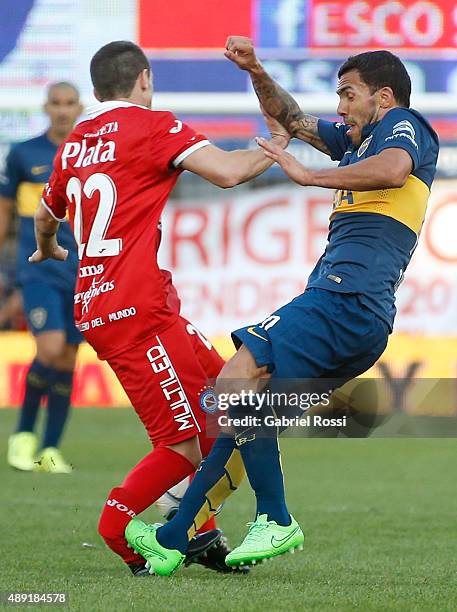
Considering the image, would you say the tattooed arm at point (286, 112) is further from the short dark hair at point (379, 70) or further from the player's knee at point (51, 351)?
the player's knee at point (51, 351)

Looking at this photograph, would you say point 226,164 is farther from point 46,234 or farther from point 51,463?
point 51,463

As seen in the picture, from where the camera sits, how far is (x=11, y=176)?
9.59 m

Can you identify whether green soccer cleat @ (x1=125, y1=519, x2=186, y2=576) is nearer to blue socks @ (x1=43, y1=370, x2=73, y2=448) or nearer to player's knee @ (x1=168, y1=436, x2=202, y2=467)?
player's knee @ (x1=168, y1=436, x2=202, y2=467)

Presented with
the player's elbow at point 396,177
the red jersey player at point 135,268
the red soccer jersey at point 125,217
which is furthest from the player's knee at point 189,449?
the player's elbow at point 396,177

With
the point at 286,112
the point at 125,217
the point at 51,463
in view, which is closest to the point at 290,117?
the point at 286,112

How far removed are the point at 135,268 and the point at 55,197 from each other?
0.59m

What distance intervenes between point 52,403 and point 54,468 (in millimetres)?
564

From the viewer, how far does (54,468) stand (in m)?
8.88

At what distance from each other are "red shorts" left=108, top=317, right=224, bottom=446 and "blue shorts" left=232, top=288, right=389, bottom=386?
11.1 inches

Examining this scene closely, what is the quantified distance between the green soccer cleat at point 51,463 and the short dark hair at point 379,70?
4282 millimetres

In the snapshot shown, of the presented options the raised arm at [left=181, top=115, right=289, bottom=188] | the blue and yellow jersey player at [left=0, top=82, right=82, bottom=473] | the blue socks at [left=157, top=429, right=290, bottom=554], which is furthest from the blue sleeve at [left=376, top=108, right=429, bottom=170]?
the blue and yellow jersey player at [left=0, top=82, right=82, bottom=473]

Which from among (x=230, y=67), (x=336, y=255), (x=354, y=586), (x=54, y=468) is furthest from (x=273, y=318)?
(x=230, y=67)

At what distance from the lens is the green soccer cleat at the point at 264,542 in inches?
196

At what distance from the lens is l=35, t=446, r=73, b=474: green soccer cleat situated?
29.1 feet
